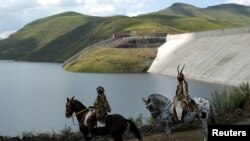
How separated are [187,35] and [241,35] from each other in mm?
33160

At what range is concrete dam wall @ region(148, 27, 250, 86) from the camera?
7361 centimetres

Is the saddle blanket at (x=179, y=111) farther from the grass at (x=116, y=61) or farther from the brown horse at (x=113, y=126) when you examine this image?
the grass at (x=116, y=61)

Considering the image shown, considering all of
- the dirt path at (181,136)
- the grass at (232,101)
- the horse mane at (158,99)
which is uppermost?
the horse mane at (158,99)

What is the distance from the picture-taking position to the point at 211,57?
90125mm

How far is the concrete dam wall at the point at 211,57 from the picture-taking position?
73.6m

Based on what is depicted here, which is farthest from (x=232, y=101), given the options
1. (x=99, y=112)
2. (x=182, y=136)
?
(x=99, y=112)

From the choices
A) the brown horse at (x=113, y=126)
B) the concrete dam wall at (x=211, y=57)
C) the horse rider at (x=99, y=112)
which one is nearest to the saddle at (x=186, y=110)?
the brown horse at (x=113, y=126)

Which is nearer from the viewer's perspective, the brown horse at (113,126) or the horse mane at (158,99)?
the brown horse at (113,126)

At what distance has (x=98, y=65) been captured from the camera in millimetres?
120250

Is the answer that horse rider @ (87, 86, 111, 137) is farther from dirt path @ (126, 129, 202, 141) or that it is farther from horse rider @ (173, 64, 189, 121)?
dirt path @ (126, 129, 202, 141)

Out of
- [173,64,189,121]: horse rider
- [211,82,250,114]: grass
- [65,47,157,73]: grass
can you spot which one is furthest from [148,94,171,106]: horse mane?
[65,47,157,73]: grass

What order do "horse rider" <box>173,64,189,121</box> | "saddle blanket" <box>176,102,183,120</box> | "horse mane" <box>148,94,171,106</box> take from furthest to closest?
"horse mane" <box>148,94,171,106</box> < "saddle blanket" <box>176,102,183,120</box> < "horse rider" <box>173,64,189,121</box>

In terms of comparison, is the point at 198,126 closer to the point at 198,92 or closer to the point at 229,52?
the point at 198,92

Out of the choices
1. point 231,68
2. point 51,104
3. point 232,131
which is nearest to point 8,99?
point 51,104
